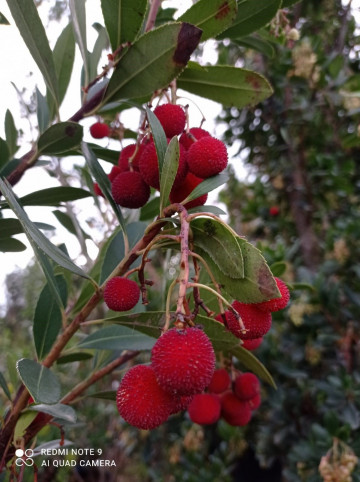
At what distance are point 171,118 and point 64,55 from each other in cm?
46

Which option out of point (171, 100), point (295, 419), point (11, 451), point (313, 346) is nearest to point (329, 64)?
point (313, 346)

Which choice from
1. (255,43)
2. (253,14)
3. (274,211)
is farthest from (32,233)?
(274,211)

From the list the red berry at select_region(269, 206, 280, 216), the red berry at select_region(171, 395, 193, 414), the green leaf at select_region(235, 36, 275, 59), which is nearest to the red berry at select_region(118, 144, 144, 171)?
the red berry at select_region(171, 395, 193, 414)

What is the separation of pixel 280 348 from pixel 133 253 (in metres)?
1.53

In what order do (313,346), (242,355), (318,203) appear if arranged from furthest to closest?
(318,203) → (313,346) → (242,355)

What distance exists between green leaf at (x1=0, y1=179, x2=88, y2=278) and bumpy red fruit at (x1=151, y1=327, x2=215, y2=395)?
0.22 m

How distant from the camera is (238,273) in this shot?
0.49 metres

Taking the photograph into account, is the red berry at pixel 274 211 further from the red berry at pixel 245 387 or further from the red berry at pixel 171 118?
the red berry at pixel 171 118

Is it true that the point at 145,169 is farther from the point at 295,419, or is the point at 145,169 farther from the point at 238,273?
the point at 295,419

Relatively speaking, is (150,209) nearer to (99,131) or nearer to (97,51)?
(99,131)

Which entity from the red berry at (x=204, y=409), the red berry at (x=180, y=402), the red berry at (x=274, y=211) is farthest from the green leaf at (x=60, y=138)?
the red berry at (x=274, y=211)

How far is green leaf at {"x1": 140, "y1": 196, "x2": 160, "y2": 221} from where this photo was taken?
99 centimetres

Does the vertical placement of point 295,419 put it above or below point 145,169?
below

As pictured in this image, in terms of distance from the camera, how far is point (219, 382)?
1021 millimetres
